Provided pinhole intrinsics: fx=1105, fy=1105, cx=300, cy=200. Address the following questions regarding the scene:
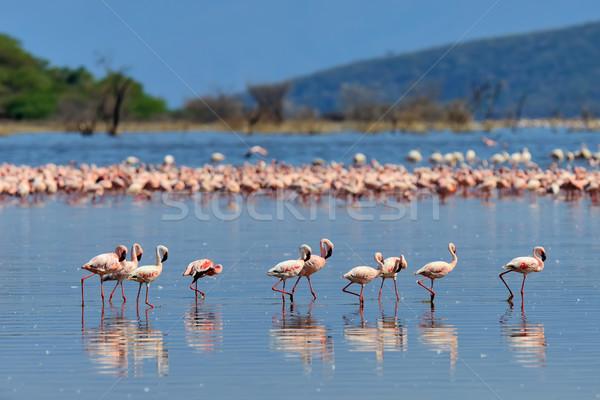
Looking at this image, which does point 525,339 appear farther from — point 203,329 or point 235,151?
point 235,151

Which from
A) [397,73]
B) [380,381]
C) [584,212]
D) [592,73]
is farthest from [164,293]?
[397,73]

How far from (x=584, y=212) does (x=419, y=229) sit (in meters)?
4.48

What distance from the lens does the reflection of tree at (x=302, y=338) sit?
9.10m

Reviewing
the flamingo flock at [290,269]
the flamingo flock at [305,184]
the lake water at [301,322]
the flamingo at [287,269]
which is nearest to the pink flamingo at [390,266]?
the flamingo flock at [290,269]

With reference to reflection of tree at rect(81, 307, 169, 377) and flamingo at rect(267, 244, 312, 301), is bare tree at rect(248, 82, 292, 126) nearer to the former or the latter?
flamingo at rect(267, 244, 312, 301)

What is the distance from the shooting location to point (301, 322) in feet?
34.5

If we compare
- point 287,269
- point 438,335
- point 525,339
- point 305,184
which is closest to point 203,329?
point 287,269

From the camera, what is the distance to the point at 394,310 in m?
11.1

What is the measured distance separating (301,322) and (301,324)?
9 cm

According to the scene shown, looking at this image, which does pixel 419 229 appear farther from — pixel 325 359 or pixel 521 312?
pixel 325 359

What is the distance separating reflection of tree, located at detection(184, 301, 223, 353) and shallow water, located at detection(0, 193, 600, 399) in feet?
0.06

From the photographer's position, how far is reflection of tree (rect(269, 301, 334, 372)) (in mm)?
9102

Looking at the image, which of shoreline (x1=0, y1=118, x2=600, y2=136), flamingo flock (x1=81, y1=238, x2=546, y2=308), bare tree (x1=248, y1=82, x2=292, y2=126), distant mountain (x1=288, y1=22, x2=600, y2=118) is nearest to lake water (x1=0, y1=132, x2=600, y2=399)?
flamingo flock (x1=81, y1=238, x2=546, y2=308)

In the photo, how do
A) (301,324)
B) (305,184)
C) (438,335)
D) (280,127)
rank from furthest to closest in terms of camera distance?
1. (280,127)
2. (305,184)
3. (301,324)
4. (438,335)
